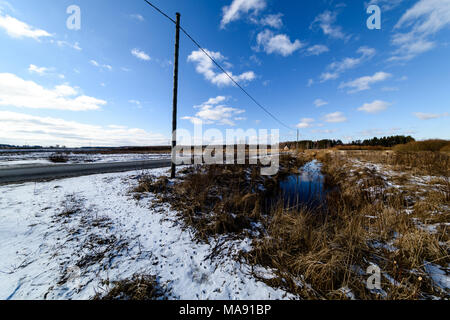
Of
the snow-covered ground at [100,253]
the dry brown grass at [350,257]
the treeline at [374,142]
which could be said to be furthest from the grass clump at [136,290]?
the treeline at [374,142]

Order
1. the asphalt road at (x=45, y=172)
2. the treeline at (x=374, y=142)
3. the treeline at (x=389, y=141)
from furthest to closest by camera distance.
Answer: the treeline at (x=389, y=141) < the treeline at (x=374, y=142) < the asphalt road at (x=45, y=172)

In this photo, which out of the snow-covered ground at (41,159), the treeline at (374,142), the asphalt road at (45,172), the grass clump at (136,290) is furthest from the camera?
the treeline at (374,142)

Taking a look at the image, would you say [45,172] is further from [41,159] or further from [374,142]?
[374,142]

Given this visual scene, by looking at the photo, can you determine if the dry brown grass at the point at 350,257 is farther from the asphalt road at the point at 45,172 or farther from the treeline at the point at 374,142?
the treeline at the point at 374,142

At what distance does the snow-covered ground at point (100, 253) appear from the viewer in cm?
236

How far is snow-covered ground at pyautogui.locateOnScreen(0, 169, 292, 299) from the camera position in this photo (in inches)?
92.7

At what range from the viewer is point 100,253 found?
310 centimetres

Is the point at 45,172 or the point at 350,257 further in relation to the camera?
the point at 45,172

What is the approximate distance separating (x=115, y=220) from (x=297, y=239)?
514cm

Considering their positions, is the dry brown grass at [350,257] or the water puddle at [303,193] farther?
the water puddle at [303,193]

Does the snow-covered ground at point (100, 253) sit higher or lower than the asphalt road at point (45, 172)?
lower

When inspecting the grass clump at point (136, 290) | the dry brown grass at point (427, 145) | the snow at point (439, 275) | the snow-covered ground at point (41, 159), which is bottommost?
the grass clump at point (136, 290)

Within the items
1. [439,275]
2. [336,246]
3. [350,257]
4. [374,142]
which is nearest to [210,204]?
[336,246]
